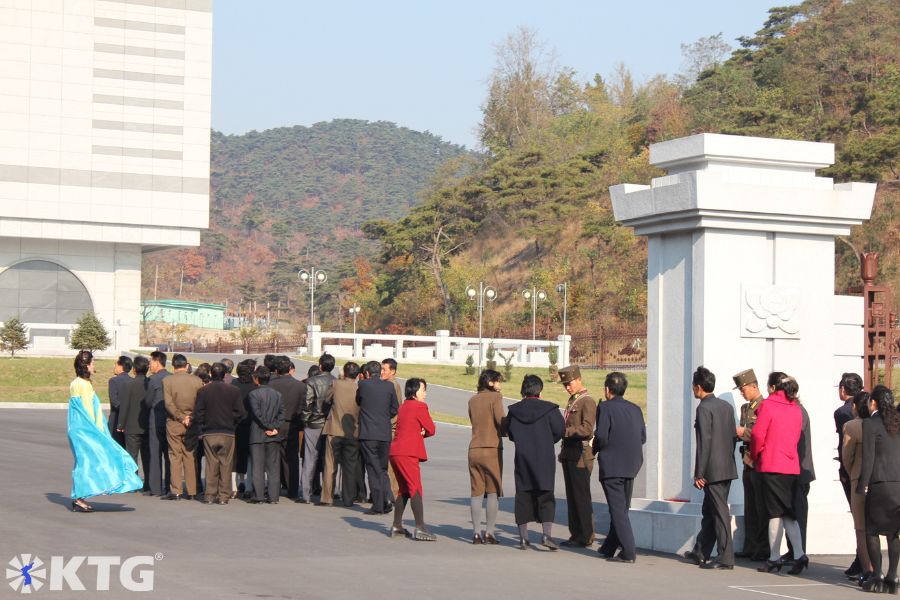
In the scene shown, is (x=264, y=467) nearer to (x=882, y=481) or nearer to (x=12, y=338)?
(x=882, y=481)

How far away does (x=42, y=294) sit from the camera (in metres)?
64.8

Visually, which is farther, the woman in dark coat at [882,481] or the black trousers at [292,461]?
the black trousers at [292,461]

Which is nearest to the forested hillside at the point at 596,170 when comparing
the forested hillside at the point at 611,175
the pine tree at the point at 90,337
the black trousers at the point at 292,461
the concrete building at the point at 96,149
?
the forested hillside at the point at 611,175

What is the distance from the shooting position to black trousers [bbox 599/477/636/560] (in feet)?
34.5

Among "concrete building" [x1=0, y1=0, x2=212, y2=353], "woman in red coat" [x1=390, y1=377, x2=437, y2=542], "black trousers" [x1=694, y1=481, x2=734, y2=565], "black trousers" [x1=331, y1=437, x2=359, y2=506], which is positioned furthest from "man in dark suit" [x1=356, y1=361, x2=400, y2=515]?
"concrete building" [x1=0, y1=0, x2=212, y2=353]

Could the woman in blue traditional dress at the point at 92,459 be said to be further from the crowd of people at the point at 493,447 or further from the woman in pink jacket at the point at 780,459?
the woman in pink jacket at the point at 780,459

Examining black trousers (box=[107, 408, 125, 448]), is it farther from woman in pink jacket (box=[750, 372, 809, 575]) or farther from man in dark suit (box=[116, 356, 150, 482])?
woman in pink jacket (box=[750, 372, 809, 575])

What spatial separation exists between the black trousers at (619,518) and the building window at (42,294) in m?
58.0

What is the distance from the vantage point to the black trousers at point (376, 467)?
13.7 metres

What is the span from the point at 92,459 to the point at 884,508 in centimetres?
814

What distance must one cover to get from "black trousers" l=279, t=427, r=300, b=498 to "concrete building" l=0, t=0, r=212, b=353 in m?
48.6

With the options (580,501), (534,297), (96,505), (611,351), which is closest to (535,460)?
(580,501)

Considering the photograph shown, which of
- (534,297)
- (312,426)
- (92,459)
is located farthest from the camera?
(534,297)

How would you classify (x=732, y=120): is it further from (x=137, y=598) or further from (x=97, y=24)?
(x=137, y=598)
